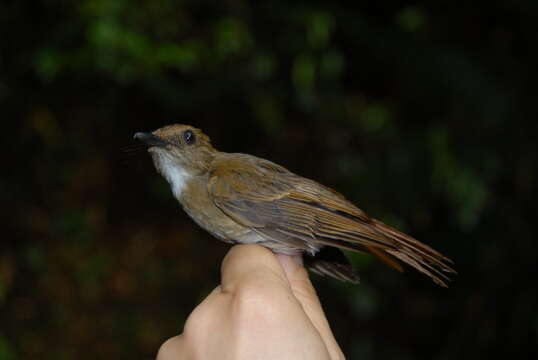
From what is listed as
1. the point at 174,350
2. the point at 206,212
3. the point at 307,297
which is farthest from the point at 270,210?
the point at 174,350

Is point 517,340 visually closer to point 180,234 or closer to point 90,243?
point 180,234

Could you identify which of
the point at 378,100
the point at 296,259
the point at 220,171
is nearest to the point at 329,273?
the point at 296,259

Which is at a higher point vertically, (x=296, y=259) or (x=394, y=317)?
(x=296, y=259)

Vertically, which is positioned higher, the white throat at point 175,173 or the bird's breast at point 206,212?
the white throat at point 175,173

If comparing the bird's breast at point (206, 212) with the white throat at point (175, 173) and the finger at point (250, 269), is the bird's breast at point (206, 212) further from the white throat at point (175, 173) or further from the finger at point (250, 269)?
the finger at point (250, 269)

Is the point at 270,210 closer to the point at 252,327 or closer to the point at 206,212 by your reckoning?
the point at 206,212

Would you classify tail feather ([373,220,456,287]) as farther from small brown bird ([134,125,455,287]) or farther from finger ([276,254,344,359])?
finger ([276,254,344,359])

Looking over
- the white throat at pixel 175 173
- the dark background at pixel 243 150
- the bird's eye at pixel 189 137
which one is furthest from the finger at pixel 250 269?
the dark background at pixel 243 150
